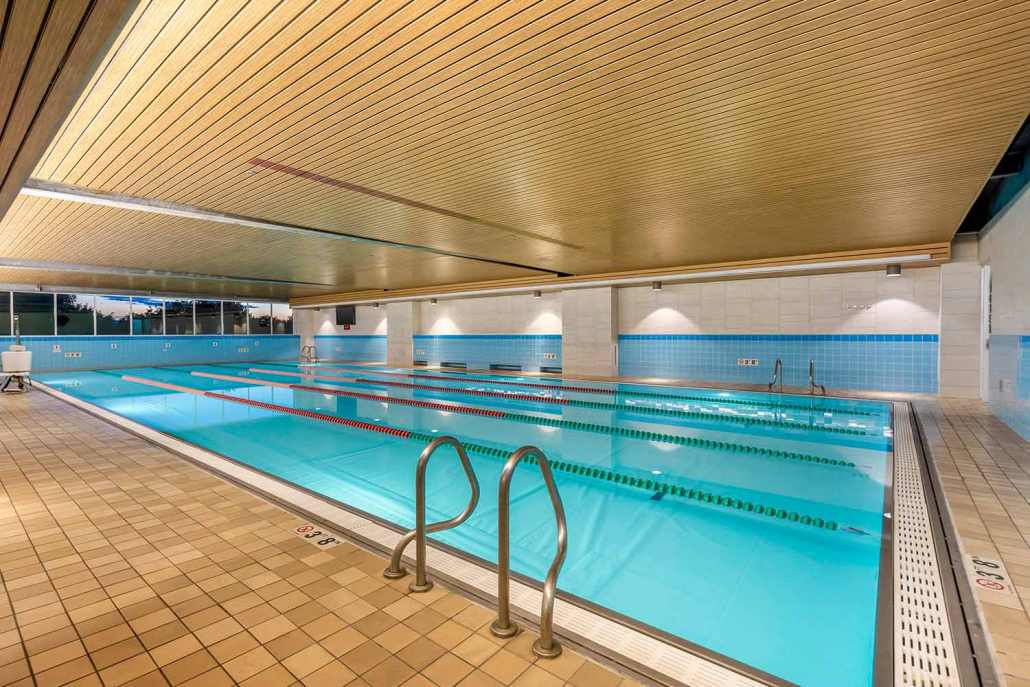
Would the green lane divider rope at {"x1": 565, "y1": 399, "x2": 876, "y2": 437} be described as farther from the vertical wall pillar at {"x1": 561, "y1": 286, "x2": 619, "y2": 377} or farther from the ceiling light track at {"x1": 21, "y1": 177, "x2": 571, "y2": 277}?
the ceiling light track at {"x1": 21, "y1": 177, "x2": 571, "y2": 277}

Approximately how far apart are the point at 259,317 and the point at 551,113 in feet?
68.5

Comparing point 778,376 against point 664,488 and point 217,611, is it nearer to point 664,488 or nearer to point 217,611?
point 664,488

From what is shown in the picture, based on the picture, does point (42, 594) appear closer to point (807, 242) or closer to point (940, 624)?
point (940, 624)

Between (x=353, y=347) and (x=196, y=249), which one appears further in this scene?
(x=353, y=347)

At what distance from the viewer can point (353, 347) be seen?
816 inches

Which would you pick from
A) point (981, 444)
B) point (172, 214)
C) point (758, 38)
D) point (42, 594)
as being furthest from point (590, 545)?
point (172, 214)

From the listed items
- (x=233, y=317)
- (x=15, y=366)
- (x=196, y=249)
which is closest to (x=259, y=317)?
(x=233, y=317)

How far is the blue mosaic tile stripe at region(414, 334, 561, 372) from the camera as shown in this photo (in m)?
15.0

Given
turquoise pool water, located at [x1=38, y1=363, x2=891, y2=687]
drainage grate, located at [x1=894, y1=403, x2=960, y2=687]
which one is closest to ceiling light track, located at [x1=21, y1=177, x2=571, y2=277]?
turquoise pool water, located at [x1=38, y1=363, x2=891, y2=687]

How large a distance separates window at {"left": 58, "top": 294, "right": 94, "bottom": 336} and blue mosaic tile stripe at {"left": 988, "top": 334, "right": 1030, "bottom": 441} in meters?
23.2

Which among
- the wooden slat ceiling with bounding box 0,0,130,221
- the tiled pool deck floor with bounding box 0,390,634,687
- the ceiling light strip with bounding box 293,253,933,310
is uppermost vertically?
the wooden slat ceiling with bounding box 0,0,130,221

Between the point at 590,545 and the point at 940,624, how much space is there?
72.2 inches

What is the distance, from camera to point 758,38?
2637mm

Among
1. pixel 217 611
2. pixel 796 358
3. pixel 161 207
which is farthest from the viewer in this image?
pixel 796 358
